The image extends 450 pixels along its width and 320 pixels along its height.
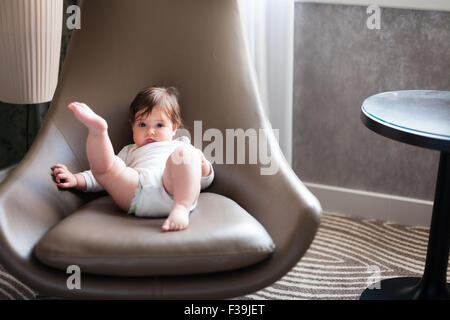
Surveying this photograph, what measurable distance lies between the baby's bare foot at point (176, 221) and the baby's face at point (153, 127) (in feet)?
0.96

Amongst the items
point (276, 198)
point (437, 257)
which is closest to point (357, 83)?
point (437, 257)

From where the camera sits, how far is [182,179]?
1.53 meters

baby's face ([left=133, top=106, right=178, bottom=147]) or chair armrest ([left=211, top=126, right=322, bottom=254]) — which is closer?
chair armrest ([left=211, top=126, right=322, bottom=254])

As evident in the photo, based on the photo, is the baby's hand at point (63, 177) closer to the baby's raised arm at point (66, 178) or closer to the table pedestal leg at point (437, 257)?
the baby's raised arm at point (66, 178)

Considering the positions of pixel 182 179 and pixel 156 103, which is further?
pixel 156 103

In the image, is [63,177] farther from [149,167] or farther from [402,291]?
[402,291]

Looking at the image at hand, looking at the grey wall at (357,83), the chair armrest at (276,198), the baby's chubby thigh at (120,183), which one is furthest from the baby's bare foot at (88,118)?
the grey wall at (357,83)

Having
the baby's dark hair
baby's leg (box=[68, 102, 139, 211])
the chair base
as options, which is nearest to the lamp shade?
the baby's dark hair

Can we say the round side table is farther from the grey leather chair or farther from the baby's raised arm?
the baby's raised arm

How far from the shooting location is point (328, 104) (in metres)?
2.33

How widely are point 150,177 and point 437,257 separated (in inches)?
33.1

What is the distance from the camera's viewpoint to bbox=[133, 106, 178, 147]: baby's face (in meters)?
1.69

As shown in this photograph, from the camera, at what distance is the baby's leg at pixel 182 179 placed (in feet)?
4.90

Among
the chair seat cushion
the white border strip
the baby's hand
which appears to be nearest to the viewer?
the chair seat cushion
